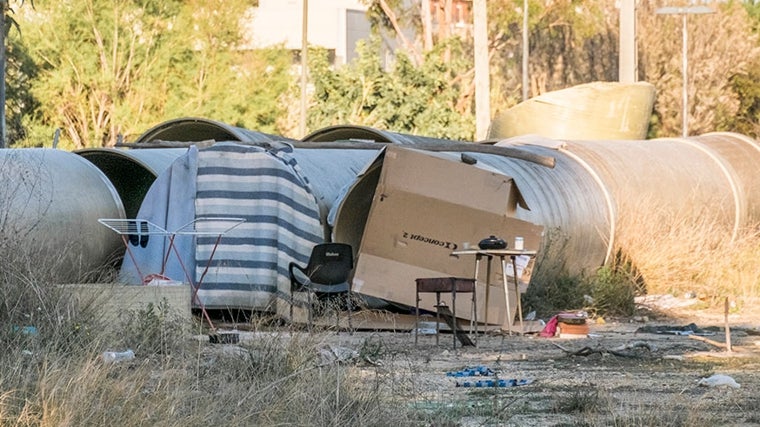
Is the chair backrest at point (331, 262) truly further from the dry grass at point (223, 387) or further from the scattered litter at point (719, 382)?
the scattered litter at point (719, 382)

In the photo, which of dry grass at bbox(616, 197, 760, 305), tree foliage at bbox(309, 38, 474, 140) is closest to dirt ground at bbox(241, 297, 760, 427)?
dry grass at bbox(616, 197, 760, 305)

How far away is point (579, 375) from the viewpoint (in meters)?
10.8

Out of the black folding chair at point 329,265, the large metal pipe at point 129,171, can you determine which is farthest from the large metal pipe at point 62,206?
the black folding chair at point 329,265

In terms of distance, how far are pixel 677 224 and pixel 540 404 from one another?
10.9 m

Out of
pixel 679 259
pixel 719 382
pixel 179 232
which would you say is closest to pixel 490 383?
pixel 719 382

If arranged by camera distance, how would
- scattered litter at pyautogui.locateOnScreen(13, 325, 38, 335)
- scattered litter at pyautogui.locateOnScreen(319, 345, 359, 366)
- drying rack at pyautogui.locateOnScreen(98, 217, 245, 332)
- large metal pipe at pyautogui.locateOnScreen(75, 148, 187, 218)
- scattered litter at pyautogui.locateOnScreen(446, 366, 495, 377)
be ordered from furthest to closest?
large metal pipe at pyautogui.locateOnScreen(75, 148, 187, 218), drying rack at pyautogui.locateOnScreen(98, 217, 245, 332), scattered litter at pyautogui.locateOnScreen(446, 366, 495, 377), scattered litter at pyautogui.locateOnScreen(319, 345, 359, 366), scattered litter at pyautogui.locateOnScreen(13, 325, 38, 335)

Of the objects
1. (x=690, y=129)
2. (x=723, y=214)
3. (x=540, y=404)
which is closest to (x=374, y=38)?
(x=690, y=129)

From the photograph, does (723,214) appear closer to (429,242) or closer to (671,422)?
(429,242)

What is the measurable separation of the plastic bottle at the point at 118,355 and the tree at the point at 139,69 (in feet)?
129

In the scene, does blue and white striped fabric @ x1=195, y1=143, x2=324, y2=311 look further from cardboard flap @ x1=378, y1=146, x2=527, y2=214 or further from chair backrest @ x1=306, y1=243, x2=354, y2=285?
cardboard flap @ x1=378, y1=146, x2=527, y2=214

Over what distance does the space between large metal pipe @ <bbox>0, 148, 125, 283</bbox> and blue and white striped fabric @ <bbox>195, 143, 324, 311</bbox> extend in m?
0.96

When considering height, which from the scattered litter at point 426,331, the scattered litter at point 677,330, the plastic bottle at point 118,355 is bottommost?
the scattered litter at point 677,330

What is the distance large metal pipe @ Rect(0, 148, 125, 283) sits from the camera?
13508 millimetres

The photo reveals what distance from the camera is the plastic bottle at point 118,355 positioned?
945cm
